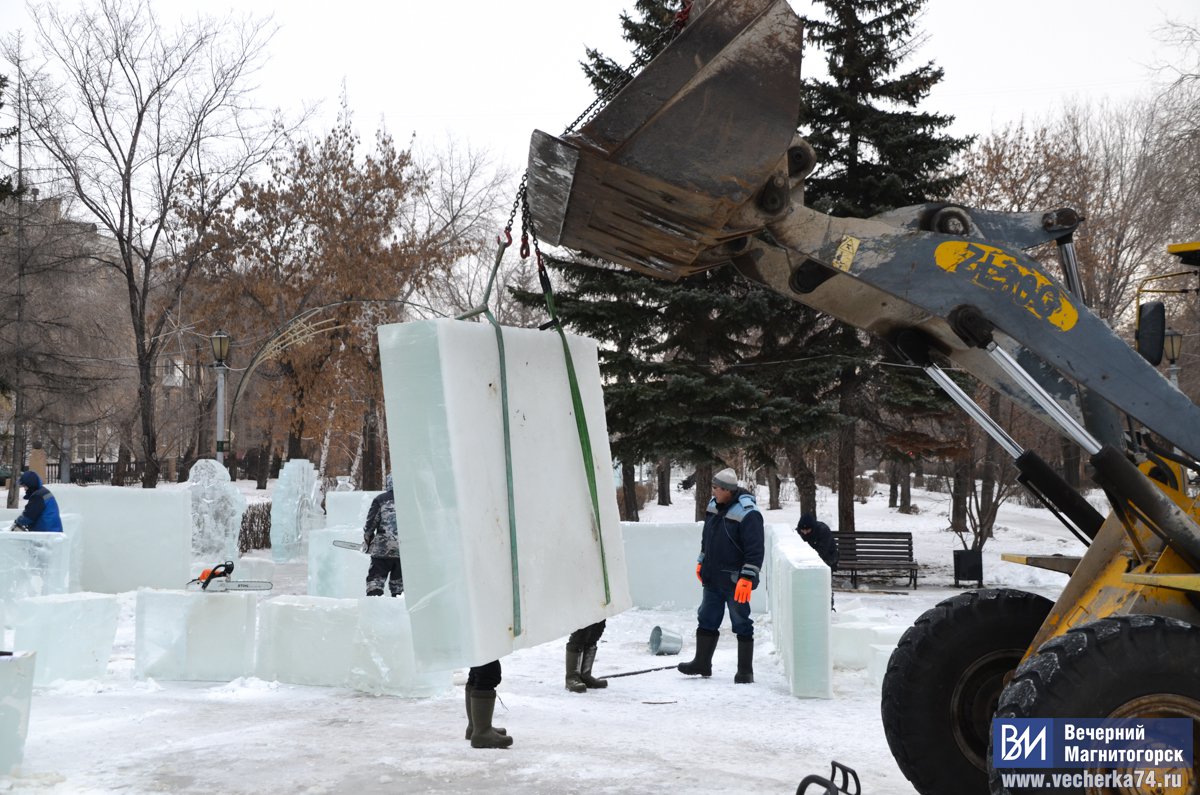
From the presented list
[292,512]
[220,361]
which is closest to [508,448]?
[220,361]

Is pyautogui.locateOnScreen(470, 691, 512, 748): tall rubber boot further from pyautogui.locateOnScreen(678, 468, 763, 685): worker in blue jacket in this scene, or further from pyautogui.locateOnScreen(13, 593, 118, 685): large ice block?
pyautogui.locateOnScreen(13, 593, 118, 685): large ice block

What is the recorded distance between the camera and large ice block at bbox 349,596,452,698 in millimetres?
7812

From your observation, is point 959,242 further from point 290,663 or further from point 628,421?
point 628,421

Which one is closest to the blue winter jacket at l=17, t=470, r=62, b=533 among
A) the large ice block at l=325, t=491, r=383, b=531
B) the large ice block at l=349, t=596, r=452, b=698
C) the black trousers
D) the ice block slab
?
the large ice block at l=349, t=596, r=452, b=698

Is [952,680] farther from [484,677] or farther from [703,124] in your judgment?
[484,677]

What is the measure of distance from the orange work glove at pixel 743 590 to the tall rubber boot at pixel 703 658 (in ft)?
1.50

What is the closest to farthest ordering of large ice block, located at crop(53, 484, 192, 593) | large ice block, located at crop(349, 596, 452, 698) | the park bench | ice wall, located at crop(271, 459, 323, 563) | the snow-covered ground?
the snow-covered ground → large ice block, located at crop(349, 596, 452, 698) → large ice block, located at crop(53, 484, 192, 593) → the park bench → ice wall, located at crop(271, 459, 323, 563)

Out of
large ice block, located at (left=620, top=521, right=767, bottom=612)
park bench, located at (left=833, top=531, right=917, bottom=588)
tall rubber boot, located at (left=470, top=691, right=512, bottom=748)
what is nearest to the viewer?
tall rubber boot, located at (left=470, top=691, right=512, bottom=748)

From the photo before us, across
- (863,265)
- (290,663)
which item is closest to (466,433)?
(863,265)

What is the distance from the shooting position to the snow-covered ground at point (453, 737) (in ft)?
18.5

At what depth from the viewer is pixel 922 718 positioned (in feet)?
15.1

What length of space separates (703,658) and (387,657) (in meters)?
2.72

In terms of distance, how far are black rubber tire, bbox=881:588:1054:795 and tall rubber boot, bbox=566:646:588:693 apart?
154 inches

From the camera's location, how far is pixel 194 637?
26.8 ft
